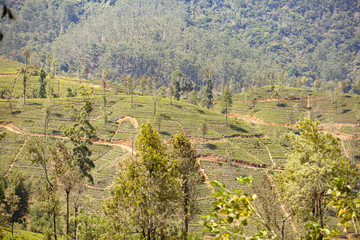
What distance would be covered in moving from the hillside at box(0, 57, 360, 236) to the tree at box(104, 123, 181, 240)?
2213 cm

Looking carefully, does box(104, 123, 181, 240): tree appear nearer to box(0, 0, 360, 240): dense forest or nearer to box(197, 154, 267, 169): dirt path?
box(0, 0, 360, 240): dense forest

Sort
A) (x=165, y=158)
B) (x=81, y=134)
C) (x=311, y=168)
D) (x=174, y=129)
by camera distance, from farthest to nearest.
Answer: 1. (x=174, y=129)
2. (x=81, y=134)
3. (x=165, y=158)
4. (x=311, y=168)

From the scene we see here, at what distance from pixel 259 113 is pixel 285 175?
10206 cm

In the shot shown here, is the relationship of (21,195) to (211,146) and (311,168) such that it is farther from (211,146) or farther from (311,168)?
(211,146)

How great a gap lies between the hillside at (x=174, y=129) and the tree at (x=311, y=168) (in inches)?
1038

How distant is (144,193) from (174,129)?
62.6m

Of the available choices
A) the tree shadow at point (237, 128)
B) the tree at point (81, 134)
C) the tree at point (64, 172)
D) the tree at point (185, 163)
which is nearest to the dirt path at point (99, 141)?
the tree at point (81, 134)

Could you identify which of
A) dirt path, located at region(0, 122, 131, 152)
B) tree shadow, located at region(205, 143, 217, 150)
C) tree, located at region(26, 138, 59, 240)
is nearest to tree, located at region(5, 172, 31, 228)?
dirt path, located at region(0, 122, 131, 152)

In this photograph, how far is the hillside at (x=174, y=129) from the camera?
54.5 m

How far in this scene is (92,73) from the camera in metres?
190

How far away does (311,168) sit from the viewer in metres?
11.4

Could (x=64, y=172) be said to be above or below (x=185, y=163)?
below

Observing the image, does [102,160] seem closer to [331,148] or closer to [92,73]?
[331,148]

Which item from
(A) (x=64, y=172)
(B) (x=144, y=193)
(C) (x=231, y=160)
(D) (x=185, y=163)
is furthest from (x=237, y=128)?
(B) (x=144, y=193)
